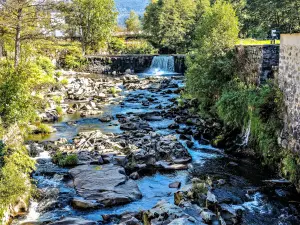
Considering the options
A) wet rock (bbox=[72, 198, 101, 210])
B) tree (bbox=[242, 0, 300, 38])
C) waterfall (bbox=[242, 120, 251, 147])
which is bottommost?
wet rock (bbox=[72, 198, 101, 210])

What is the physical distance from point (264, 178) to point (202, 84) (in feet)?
30.2

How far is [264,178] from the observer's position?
48.0ft

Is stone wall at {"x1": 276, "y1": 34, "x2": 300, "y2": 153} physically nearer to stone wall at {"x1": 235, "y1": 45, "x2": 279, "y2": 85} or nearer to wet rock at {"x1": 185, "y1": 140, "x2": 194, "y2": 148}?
stone wall at {"x1": 235, "y1": 45, "x2": 279, "y2": 85}

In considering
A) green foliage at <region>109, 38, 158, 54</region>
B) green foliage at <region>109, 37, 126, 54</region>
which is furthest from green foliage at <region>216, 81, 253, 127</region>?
green foliage at <region>109, 37, 126, 54</region>

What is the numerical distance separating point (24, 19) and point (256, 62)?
1270cm

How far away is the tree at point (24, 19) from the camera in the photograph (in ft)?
61.9

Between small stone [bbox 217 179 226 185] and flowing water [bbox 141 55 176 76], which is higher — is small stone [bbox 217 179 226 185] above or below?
below

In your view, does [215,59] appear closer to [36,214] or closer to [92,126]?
[92,126]

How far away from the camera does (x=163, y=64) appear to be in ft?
162

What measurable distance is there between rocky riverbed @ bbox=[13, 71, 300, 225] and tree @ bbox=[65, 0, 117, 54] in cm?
3160

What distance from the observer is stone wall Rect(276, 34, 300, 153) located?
13.7 m

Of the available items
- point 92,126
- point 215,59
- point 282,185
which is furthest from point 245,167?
point 92,126

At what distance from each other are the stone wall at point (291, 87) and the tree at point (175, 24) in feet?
133

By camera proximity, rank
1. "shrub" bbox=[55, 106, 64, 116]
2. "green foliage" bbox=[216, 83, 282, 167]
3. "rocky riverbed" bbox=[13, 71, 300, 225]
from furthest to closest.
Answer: "shrub" bbox=[55, 106, 64, 116]
"green foliage" bbox=[216, 83, 282, 167]
"rocky riverbed" bbox=[13, 71, 300, 225]
